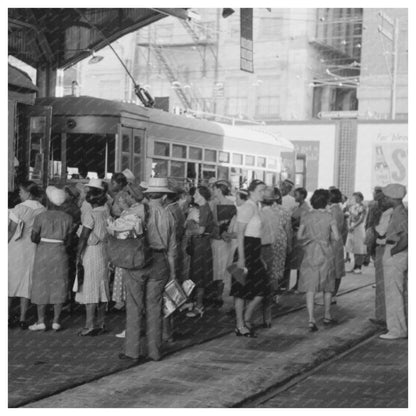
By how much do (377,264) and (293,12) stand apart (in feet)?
115

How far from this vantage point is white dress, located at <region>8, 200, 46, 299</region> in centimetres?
947

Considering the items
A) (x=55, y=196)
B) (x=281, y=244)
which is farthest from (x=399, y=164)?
(x=55, y=196)

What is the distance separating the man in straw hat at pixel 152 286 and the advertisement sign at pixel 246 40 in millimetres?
5373

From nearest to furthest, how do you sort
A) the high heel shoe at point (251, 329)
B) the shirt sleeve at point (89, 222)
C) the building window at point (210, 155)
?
the shirt sleeve at point (89, 222), the high heel shoe at point (251, 329), the building window at point (210, 155)

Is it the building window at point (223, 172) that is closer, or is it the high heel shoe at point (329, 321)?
the high heel shoe at point (329, 321)

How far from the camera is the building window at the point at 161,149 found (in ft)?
51.4

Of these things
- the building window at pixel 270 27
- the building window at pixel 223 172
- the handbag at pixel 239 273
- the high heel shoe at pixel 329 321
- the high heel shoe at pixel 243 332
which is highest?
the building window at pixel 270 27

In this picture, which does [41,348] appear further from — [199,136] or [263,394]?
[199,136]

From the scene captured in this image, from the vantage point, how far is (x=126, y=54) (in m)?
44.3

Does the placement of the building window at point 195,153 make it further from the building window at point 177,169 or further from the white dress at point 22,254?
the white dress at point 22,254

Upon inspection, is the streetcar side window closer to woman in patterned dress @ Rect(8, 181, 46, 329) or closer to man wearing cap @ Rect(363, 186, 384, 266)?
man wearing cap @ Rect(363, 186, 384, 266)

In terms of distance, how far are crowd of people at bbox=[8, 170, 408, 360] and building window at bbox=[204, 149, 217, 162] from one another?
660 cm

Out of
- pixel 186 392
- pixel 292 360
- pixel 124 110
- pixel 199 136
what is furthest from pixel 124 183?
pixel 199 136

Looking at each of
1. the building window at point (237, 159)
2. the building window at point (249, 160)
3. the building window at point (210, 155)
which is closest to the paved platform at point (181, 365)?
the building window at point (210, 155)
